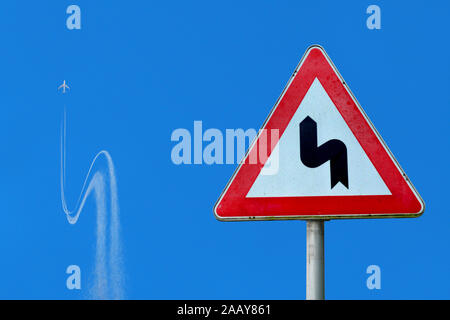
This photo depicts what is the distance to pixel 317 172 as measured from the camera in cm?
234

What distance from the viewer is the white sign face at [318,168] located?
91.6 inches

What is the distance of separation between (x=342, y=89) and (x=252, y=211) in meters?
0.66

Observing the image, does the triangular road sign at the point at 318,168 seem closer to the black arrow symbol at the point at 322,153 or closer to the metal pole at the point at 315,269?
→ the black arrow symbol at the point at 322,153

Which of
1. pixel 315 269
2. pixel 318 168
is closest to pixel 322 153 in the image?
pixel 318 168

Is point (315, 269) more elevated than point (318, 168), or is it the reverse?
point (318, 168)

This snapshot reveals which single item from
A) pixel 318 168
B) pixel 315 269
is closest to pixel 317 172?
pixel 318 168

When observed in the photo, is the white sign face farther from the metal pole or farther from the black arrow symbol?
the metal pole

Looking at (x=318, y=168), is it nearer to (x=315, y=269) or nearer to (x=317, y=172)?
(x=317, y=172)

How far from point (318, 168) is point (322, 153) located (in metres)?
0.07

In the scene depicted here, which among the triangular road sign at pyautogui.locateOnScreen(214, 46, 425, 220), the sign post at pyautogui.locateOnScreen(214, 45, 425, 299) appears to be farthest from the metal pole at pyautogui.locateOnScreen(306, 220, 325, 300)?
the triangular road sign at pyautogui.locateOnScreen(214, 46, 425, 220)
